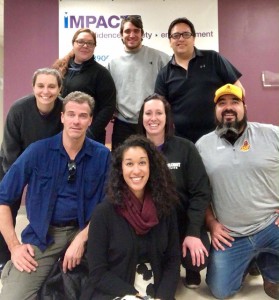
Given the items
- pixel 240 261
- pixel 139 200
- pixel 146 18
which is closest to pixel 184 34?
pixel 146 18

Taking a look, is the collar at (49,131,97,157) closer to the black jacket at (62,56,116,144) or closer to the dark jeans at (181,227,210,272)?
the black jacket at (62,56,116,144)

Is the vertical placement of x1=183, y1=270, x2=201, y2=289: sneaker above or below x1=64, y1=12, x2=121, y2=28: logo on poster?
below

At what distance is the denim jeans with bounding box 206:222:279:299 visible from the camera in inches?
79.2

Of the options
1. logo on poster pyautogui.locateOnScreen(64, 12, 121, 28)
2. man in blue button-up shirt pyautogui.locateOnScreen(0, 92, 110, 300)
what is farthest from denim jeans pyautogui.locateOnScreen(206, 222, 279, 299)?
logo on poster pyautogui.locateOnScreen(64, 12, 121, 28)

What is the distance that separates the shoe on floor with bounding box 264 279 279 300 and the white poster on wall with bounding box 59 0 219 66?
2.45 metres

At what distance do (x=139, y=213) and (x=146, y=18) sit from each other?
2.61 meters

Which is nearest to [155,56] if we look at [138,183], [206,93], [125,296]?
[206,93]

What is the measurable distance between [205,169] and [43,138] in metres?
1.03

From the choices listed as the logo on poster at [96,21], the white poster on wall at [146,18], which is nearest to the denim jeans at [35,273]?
the white poster on wall at [146,18]

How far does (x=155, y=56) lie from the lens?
2.84 meters

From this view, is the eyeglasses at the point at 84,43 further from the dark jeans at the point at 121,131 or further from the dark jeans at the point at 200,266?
the dark jeans at the point at 200,266

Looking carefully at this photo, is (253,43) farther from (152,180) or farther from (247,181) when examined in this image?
(152,180)

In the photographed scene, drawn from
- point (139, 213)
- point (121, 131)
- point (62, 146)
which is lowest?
point (139, 213)

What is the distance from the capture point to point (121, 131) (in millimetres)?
2887
